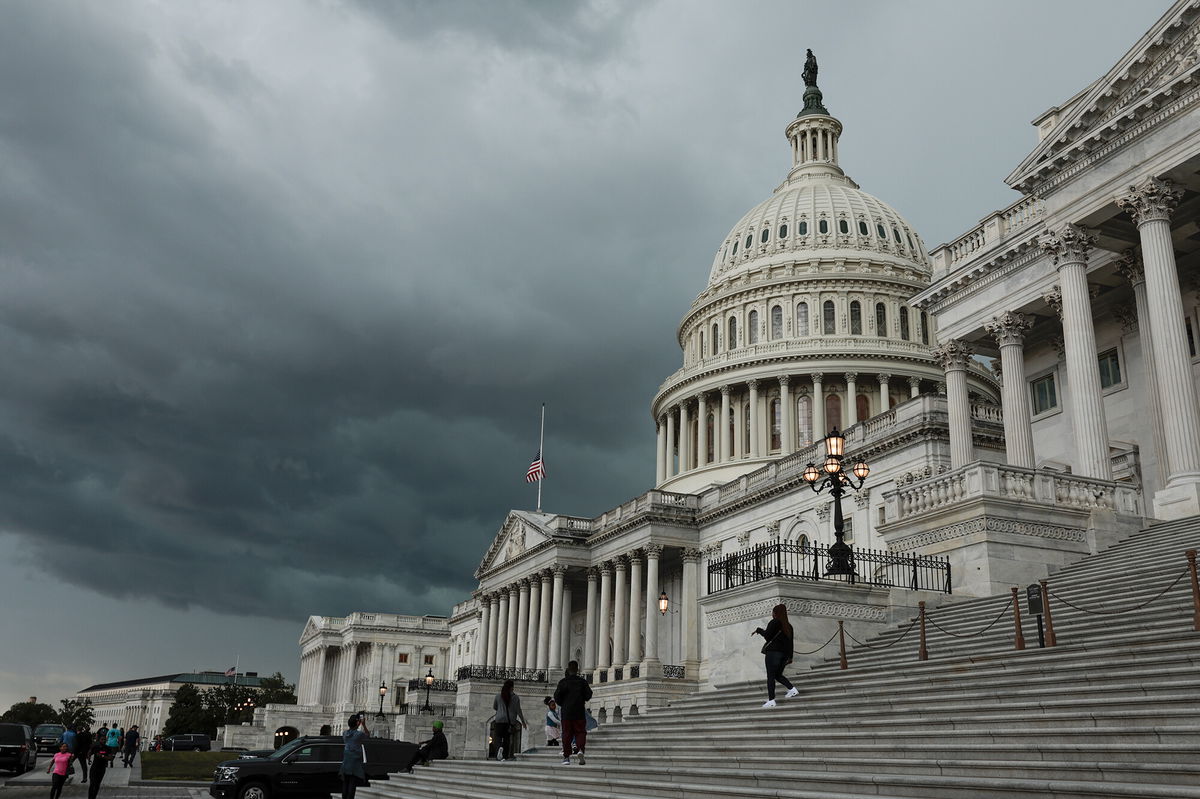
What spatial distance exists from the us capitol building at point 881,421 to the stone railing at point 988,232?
3.5 inches

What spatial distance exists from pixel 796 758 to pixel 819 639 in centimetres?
877

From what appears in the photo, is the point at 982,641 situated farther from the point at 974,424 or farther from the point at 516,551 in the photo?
the point at 516,551

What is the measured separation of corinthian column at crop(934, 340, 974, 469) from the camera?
36469 mm

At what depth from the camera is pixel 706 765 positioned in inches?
611

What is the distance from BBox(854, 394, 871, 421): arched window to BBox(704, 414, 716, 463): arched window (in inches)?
467

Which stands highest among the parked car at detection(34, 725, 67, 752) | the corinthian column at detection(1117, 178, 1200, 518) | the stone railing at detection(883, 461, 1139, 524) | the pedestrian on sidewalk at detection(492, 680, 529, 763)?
the corinthian column at detection(1117, 178, 1200, 518)

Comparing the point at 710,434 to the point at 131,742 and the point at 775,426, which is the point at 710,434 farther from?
the point at 131,742

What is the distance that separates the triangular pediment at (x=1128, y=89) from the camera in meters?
26.0

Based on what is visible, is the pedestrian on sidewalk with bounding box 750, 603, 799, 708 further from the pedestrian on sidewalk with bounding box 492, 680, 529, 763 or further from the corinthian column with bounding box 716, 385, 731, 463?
the corinthian column with bounding box 716, 385, 731, 463

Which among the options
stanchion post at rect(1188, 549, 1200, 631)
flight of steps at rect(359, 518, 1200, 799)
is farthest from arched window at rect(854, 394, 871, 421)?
stanchion post at rect(1188, 549, 1200, 631)

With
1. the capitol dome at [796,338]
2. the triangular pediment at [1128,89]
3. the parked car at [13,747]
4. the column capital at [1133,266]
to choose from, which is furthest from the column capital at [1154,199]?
the capitol dome at [796,338]

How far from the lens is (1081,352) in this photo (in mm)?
28469

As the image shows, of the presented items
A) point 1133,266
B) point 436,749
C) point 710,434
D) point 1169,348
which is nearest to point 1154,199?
point 1133,266

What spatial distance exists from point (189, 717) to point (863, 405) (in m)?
114
